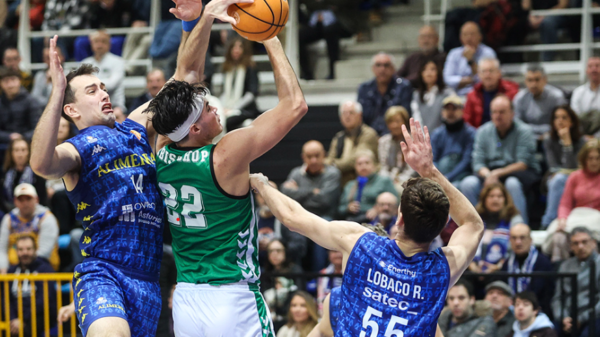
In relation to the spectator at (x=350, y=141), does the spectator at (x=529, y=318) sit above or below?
below

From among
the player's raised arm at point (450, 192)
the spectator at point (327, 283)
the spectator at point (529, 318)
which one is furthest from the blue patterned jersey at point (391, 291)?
the spectator at point (327, 283)

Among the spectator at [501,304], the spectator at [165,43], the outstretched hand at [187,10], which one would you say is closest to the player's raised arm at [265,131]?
the outstretched hand at [187,10]

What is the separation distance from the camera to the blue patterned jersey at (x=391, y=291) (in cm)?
386

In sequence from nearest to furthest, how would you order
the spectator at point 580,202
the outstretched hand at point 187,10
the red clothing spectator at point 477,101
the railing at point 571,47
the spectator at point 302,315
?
the outstretched hand at point 187,10, the spectator at point 302,315, the spectator at point 580,202, the red clothing spectator at point 477,101, the railing at point 571,47

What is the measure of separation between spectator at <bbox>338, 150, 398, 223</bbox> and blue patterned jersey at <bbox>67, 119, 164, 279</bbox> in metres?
4.37

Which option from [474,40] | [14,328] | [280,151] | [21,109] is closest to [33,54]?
[21,109]

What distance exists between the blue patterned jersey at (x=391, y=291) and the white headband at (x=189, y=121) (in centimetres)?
119

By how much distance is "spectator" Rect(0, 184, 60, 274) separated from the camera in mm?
9281

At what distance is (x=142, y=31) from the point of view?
42.3 ft

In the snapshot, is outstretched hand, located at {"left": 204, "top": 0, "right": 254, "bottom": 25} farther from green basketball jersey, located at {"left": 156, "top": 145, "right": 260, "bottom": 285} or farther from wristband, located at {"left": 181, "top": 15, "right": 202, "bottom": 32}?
green basketball jersey, located at {"left": 156, "top": 145, "right": 260, "bottom": 285}

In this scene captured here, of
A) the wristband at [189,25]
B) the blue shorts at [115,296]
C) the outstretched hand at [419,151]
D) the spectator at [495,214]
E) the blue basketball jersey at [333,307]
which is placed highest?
the wristband at [189,25]

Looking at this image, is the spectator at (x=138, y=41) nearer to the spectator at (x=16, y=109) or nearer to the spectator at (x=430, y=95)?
the spectator at (x=16, y=109)

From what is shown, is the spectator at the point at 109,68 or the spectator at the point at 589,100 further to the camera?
the spectator at the point at 109,68

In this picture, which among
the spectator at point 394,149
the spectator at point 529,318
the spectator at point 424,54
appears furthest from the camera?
the spectator at point 424,54
